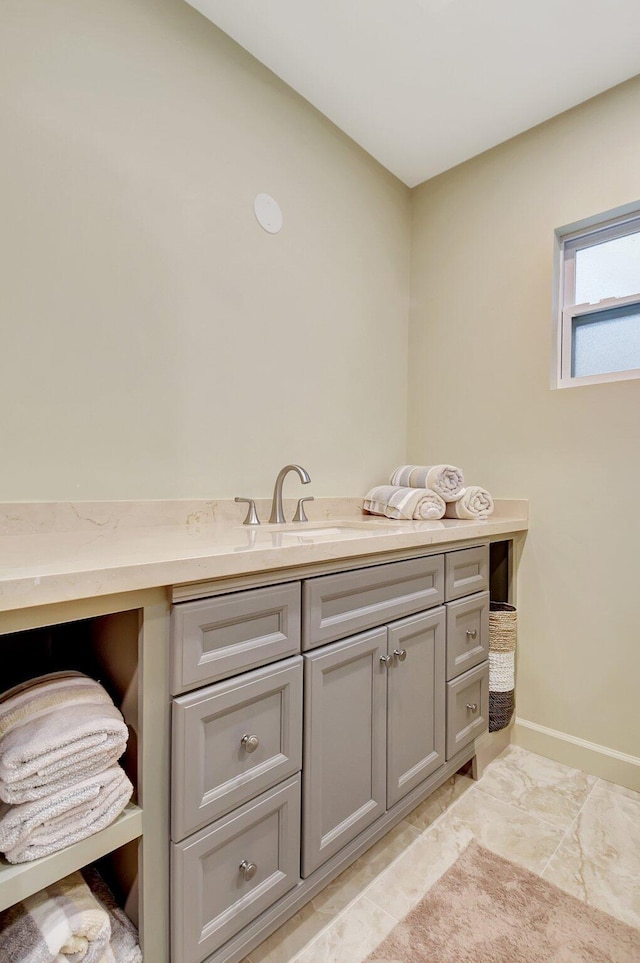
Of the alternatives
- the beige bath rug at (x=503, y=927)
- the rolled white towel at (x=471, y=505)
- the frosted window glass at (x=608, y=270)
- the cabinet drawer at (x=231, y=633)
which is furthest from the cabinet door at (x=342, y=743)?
the frosted window glass at (x=608, y=270)

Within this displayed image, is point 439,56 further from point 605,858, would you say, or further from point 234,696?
point 605,858

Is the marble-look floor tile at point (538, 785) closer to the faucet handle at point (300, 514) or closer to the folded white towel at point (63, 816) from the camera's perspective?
the faucet handle at point (300, 514)

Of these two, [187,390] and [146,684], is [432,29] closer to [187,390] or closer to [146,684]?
[187,390]

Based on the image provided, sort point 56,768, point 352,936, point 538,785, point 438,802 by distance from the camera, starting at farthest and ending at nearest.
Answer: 1. point 538,785
2. point 438,802
3. point 352,936
4. point 56,768

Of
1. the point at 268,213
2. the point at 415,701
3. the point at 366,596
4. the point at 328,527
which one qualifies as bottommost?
the point at 415,701

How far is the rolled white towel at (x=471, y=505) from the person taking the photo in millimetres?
1802

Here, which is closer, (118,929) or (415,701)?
(118,929)

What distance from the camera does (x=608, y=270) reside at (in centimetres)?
183

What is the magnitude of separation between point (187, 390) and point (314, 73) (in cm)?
124

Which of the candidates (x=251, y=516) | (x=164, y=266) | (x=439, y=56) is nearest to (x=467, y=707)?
(x=251, y=516)

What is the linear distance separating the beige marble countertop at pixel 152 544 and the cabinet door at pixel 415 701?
24cm

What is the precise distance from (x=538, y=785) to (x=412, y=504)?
1.05 metres

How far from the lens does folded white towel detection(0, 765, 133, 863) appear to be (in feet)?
2.18

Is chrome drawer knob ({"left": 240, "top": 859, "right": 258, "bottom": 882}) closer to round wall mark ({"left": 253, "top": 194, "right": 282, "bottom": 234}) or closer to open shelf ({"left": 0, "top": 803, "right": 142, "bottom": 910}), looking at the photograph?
open shelf ({"left": 0, "top": 803, "right": 142, "bottom": 910})
